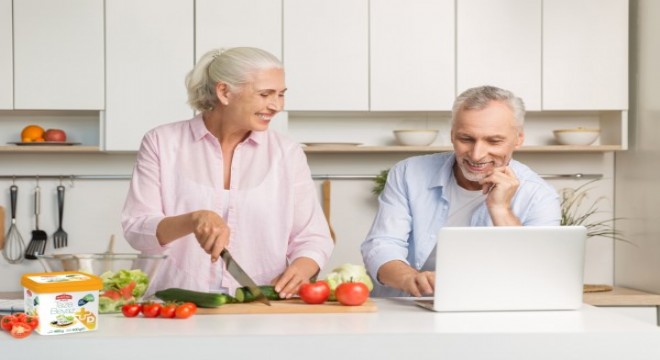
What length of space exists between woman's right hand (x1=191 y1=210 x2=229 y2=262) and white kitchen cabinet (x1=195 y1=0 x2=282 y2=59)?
1899 mm

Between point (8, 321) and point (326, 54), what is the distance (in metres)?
2.54

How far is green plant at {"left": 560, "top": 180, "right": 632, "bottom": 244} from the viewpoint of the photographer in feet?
14.8

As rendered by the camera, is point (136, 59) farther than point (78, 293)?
Yes

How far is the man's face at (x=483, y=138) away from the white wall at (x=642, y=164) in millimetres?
1536

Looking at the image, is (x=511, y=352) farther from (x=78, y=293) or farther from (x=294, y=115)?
(x=294, y=115)

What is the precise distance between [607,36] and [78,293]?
3.04m

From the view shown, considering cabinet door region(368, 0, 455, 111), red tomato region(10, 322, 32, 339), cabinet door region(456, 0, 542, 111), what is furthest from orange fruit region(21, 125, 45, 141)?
red tomato region(10, 322, 32, 339)

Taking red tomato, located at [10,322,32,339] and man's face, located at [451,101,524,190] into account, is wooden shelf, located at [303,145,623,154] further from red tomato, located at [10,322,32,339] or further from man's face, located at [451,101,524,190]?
red tomato, located at [10,322,32,339]

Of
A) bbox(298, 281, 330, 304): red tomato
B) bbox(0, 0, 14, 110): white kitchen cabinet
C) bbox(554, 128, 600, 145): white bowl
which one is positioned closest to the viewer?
bbox(298, 281, 330, 304): red tomato

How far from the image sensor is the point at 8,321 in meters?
1.88

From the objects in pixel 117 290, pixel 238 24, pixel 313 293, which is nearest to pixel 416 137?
pixel 238 24

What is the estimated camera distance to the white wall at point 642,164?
414cm

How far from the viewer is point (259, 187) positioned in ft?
9.43

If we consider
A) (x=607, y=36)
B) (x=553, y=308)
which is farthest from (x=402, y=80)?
(x=553, y=308)
